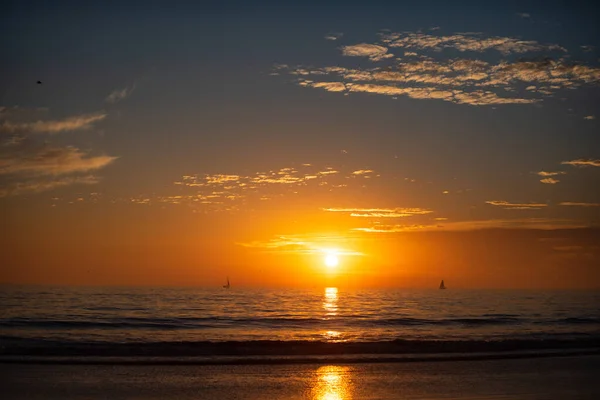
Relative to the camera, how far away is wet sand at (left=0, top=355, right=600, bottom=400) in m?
16.2

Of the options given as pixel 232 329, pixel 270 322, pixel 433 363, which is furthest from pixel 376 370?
pixel 270 322

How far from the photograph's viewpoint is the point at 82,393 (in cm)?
1627

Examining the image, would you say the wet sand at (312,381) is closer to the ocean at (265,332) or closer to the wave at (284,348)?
the wave at (284,348)

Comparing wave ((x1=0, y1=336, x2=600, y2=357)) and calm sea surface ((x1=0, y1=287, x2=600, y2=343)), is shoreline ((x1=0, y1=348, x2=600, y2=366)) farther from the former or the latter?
calm sea surface ((x1=0, y1=287, x2=600, y2=343))

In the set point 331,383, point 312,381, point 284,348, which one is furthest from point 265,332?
point 331,383

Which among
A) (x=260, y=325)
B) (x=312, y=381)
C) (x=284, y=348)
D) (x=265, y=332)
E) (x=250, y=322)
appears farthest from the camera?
(x=250, y=322)

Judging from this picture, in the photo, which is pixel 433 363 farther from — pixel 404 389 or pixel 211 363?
pixel 211 363

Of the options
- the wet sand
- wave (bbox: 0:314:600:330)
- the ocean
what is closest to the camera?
the wet sand

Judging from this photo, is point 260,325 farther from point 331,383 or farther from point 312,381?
point 331,383

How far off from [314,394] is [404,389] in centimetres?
280

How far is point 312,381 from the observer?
1830 cm

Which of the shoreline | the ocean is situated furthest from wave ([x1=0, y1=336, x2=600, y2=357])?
the shoreline

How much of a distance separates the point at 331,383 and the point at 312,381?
66 cm

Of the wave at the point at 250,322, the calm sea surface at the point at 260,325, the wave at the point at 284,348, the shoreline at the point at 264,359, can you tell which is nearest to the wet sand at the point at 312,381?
the shoreline at the point at 264,359
